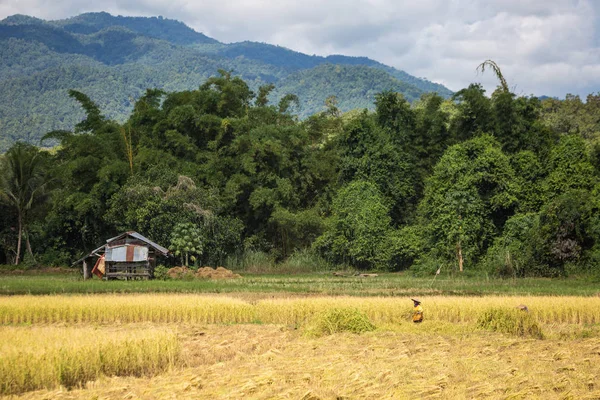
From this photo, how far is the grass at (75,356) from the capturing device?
32.1 feet

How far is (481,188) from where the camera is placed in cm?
3450

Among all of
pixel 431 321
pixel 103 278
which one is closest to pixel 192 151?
pixel 103 278

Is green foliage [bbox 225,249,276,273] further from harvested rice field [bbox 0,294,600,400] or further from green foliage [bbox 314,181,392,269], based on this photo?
harvested rice field [bbox 0,294,600,400]

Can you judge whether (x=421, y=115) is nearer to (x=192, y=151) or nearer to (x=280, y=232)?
(x=280, y=232)

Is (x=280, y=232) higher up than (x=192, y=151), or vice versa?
(x=192, y=151)

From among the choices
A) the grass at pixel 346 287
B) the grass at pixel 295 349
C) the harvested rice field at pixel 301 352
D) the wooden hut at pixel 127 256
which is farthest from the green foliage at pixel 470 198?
the harvested rice field at pixel 301 352

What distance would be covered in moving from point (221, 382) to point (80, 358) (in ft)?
8.52

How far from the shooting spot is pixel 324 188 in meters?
42.8

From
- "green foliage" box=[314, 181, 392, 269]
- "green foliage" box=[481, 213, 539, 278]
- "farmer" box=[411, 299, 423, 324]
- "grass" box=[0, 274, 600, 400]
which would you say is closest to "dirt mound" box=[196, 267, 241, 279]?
"green foliage" box=[314, 181, 392, 269]

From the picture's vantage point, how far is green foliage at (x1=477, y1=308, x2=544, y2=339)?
47.4 feet

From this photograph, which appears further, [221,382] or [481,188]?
[481,188]

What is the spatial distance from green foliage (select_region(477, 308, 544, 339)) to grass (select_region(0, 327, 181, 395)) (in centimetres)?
704

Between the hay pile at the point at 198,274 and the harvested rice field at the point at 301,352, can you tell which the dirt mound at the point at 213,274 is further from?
the harvested rice field at the point at 301,352

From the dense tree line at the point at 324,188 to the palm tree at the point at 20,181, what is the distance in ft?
0.32
